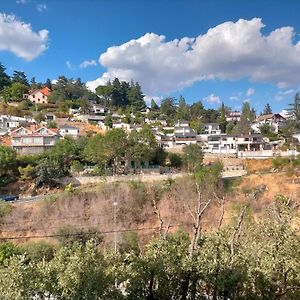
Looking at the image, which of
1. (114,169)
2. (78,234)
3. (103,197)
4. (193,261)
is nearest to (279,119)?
(114,169)

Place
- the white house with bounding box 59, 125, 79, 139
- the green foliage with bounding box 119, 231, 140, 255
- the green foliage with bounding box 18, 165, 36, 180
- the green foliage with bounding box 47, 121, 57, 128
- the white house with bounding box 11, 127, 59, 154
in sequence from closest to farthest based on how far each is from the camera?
the green foliage with bounding box 119, 231, 140, 255 → the green foliage with bounding box 18, 165, 36, 180 → the white house with bounding box 11, 127, 59, 154 → the white house with bounding box 59, 125, 79, 139 → the green foliage with bounding box 47, 121, 57, 128

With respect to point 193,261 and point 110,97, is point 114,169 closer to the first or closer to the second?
point 193,261

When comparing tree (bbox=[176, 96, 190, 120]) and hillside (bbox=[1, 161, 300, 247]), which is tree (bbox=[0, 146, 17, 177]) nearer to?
hillside (bbox=[1, 161, 300, 247])

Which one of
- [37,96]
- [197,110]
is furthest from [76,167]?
[197,110]

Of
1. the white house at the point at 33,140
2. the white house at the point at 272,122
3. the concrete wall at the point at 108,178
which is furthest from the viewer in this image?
the white house at the point at 272,122

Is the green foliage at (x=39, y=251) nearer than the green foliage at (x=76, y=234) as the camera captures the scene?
Yes

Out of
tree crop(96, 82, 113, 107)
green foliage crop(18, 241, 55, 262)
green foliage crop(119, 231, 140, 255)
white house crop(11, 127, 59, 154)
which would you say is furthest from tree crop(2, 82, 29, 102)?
green foliage crop(18, 241, 55, 262)

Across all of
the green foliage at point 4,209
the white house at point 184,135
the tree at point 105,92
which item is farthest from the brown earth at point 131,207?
the tree at point 105,92

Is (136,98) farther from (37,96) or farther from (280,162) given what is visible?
(280,162)

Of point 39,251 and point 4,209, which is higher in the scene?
point 4,209

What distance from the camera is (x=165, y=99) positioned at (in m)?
85.8

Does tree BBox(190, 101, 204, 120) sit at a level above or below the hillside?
above

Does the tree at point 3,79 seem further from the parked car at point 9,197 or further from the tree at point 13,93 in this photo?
the parked car at point 9,197

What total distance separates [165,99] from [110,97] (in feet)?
39.0
